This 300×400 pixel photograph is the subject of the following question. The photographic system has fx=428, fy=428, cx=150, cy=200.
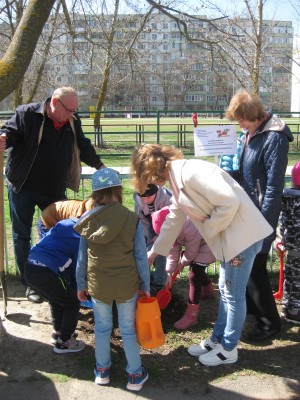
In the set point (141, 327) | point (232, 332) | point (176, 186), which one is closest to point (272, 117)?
point (176, 186)

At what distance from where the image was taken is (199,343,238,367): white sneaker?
2.81 meters

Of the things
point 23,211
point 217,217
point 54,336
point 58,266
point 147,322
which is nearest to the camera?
point 217,217

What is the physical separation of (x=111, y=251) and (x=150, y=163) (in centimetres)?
57

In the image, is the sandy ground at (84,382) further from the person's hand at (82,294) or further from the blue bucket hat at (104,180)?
the blue bucket hat at (104,180)

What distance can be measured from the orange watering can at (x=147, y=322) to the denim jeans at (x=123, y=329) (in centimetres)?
4

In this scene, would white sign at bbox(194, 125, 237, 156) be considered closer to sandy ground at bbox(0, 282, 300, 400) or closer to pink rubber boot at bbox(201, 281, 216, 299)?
pink rubber boot at bbox(201, 281, 216, 299)

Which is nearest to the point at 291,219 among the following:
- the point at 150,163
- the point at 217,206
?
the point at 217,206

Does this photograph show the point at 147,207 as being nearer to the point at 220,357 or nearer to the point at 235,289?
the point at 235,289

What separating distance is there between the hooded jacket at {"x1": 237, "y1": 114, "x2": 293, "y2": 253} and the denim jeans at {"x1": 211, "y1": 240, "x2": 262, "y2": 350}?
336 millimetres

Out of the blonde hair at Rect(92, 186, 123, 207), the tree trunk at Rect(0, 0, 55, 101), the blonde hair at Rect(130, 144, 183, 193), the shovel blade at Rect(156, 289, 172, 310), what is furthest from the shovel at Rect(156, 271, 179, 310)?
the tree trunk at Rect(0, 0, 55, 101)

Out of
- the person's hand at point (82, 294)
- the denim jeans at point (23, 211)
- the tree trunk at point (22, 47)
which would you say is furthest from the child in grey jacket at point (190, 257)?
the tree trunk at point (22, 47)

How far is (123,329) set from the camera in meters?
2.54

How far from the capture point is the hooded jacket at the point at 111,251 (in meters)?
2.36

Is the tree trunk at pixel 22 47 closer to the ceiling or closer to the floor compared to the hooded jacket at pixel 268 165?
closer to the ceiling
